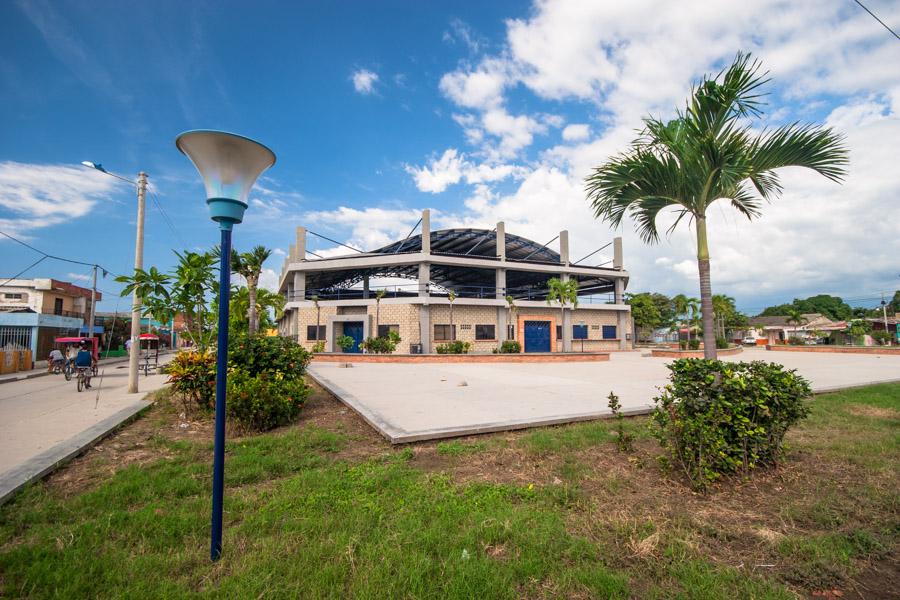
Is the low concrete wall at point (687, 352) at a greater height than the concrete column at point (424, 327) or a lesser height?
lesser

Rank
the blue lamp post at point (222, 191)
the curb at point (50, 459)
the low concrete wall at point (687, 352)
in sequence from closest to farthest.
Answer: the blue lamp post at point (222, 191), the curb at point (50, 459), the low concrete wall at point (687, 352)

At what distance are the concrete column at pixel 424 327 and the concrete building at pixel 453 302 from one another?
0.23 ft

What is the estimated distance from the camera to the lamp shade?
112 inches

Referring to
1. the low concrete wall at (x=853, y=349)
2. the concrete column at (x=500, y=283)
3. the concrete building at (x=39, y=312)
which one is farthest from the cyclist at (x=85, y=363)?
the low concrete wall at (x=853, y=349)

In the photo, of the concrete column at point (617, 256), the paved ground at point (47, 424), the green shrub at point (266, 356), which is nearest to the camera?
the paved ground at point (47, 424)

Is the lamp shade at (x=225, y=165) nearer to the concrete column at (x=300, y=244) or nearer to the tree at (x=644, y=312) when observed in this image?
the concrete column at (x=300, y=244)

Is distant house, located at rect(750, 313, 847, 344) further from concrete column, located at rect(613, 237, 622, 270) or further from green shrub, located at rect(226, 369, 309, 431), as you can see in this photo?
green shrub, located at rect(226, 369, 309, 431)

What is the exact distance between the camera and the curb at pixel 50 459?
400 centimetres

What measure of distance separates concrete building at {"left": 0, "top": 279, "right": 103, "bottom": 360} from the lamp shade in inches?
1174

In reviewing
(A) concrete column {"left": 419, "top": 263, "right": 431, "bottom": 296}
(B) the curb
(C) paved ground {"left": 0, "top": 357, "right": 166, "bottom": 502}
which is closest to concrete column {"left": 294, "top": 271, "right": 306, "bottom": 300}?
(A) concrete column {"left": 419, "top": 263, "right": 431, "bottom": 296}

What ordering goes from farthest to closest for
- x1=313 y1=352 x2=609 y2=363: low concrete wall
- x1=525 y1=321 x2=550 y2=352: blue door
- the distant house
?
1. the distant house
2. x1=525 y1=321 x2=550 y2=352: blue door
3. x1=313 y1=352 x2=609 y2=363: low concrete wall

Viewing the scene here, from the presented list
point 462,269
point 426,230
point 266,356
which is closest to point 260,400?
point 266,356

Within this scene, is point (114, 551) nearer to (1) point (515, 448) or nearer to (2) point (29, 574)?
(2) point (29, 574)

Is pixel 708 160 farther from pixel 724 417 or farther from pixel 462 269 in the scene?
pixel 462 269
